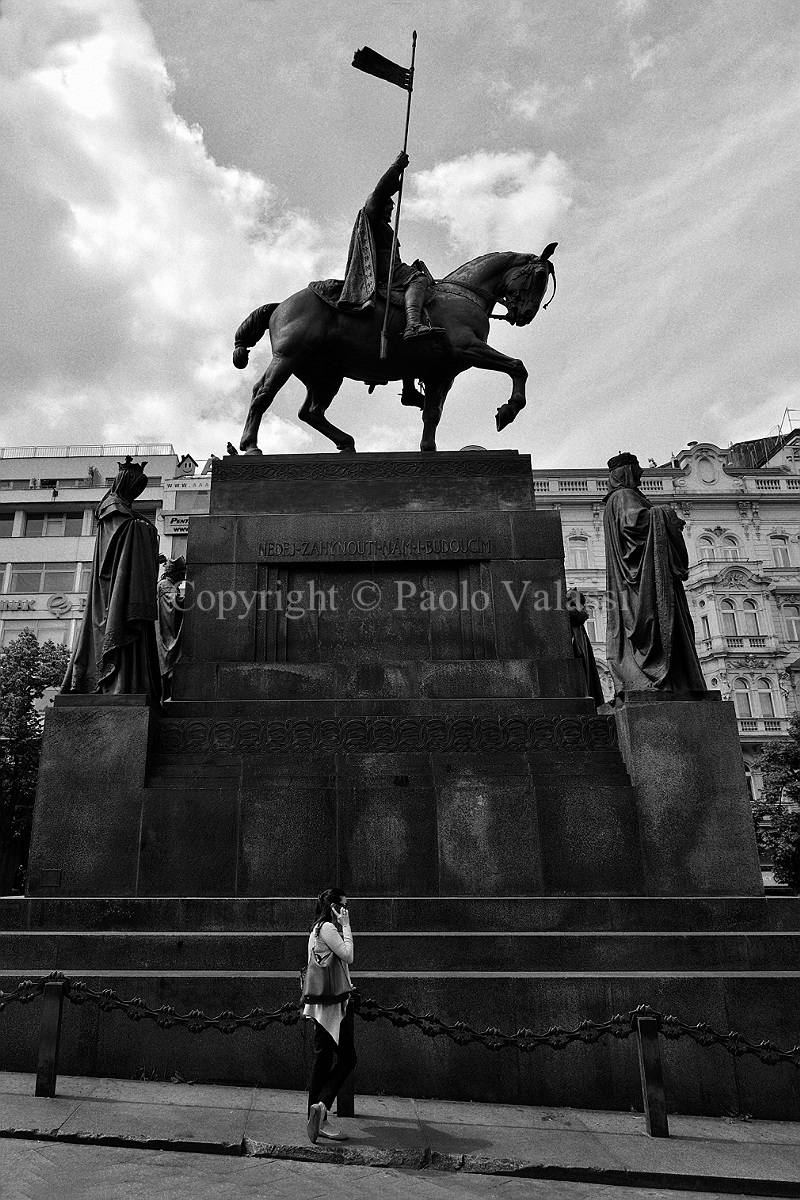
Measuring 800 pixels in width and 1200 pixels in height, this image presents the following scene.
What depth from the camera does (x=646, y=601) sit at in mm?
11156

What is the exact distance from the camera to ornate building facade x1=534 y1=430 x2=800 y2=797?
4841 centimetres

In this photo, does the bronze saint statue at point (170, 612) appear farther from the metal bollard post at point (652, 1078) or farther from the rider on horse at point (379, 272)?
the metal bollard post at point (652, 1078)

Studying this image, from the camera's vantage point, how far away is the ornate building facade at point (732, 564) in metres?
48.4

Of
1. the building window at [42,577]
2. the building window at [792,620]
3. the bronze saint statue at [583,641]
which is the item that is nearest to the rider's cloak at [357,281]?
the bronze saint statue at [583,641]

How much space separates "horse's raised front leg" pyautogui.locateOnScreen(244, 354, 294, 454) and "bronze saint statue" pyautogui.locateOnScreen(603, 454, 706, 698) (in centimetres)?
561

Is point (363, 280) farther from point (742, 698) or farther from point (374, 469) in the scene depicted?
point (742, 698)

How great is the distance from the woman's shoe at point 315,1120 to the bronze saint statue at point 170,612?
746 cm

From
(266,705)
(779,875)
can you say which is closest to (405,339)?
(266,705)

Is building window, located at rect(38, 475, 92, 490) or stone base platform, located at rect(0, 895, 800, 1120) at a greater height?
building window, located at rect(38, 475, 92, 490)

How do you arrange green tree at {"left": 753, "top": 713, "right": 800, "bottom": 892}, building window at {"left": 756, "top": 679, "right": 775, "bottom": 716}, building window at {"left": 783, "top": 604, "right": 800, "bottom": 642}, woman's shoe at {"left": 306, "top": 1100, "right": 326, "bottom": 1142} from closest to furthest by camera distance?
woman's shoe at {"left": 306, "top": 1100, "right": 326, "bottom": 1142}
green tree at {"left": 753, "top": 713, "right": 800, "bottom": 892}
building window at {"left": 756, "top": 679, "right": 775, "bottom": 716}
building window at {"left": 783, "top": 604, "right": 800, "bottom": 642}

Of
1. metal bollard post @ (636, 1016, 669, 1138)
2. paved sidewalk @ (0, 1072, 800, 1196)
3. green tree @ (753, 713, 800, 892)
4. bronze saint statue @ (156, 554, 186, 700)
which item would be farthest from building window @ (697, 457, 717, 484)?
metal bollard post @ (636, 1016, 669, 1138)

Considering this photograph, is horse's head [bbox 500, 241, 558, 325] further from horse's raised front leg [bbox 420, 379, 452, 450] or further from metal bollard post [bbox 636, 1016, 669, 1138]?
metal bollard post [bbox 636, 1016, 669, 1138]

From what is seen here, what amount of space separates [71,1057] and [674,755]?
682 cm

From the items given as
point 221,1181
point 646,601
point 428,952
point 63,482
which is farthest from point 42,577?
point 221,1181
